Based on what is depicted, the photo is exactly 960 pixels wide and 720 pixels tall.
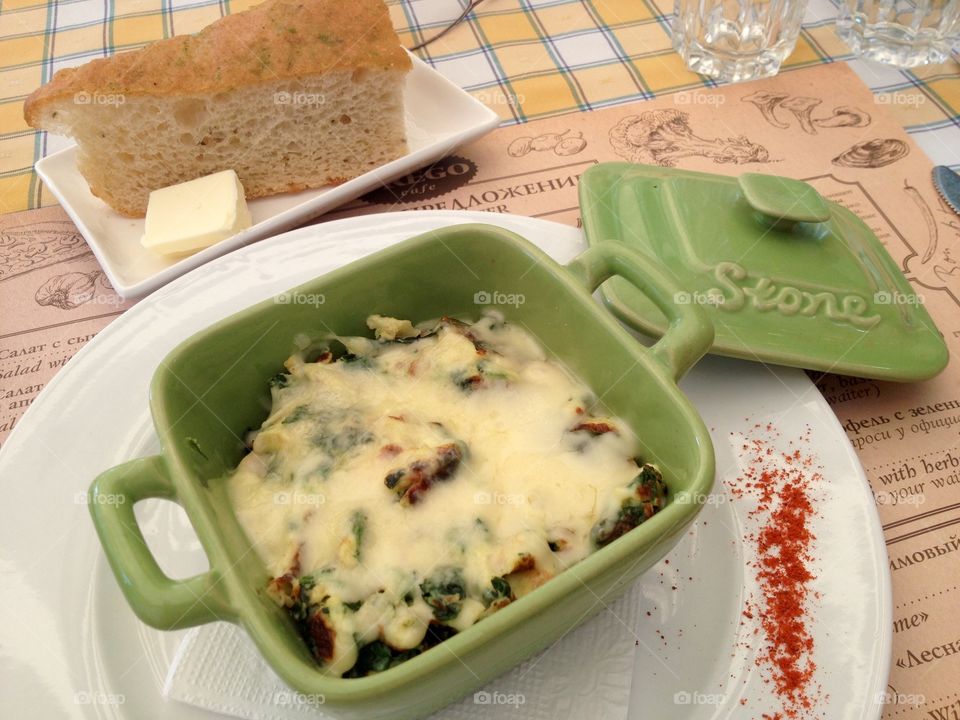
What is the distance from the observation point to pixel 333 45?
1729 millimetres

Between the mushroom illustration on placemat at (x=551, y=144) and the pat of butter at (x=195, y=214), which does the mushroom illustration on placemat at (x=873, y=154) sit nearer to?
the mushroom illustration on placemat at (x=551, y=144)

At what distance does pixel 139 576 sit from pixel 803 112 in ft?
6.17

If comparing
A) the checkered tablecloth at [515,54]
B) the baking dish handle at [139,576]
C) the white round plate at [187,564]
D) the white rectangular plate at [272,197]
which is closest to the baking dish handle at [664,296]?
the white round plate at [187,564]

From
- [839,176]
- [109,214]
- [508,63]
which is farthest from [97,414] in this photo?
[839,176]

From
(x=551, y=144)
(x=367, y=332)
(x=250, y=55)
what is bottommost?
(x=551, y=144)

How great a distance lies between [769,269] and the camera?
143 cm

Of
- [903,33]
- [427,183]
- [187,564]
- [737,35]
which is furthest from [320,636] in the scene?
[903,33]

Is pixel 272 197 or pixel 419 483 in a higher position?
pixel 419 483

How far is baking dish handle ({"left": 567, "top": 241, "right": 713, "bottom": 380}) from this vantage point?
3.41 feet

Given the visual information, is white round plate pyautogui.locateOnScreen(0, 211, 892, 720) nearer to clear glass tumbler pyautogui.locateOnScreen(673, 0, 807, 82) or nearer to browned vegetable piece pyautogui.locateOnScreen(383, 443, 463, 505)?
browned vegetable piece pyautogui.locateOnScreen(383, 443, 463, 505)

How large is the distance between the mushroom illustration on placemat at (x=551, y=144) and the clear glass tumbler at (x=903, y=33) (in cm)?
90

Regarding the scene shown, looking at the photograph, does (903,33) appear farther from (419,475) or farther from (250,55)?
(419,475)

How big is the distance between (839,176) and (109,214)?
1.69 m

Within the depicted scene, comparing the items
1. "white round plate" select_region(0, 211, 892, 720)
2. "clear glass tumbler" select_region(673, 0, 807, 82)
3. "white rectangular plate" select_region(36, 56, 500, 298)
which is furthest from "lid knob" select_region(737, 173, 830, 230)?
"clear glass tumbler" select_region(673, 0, 807, 82)
